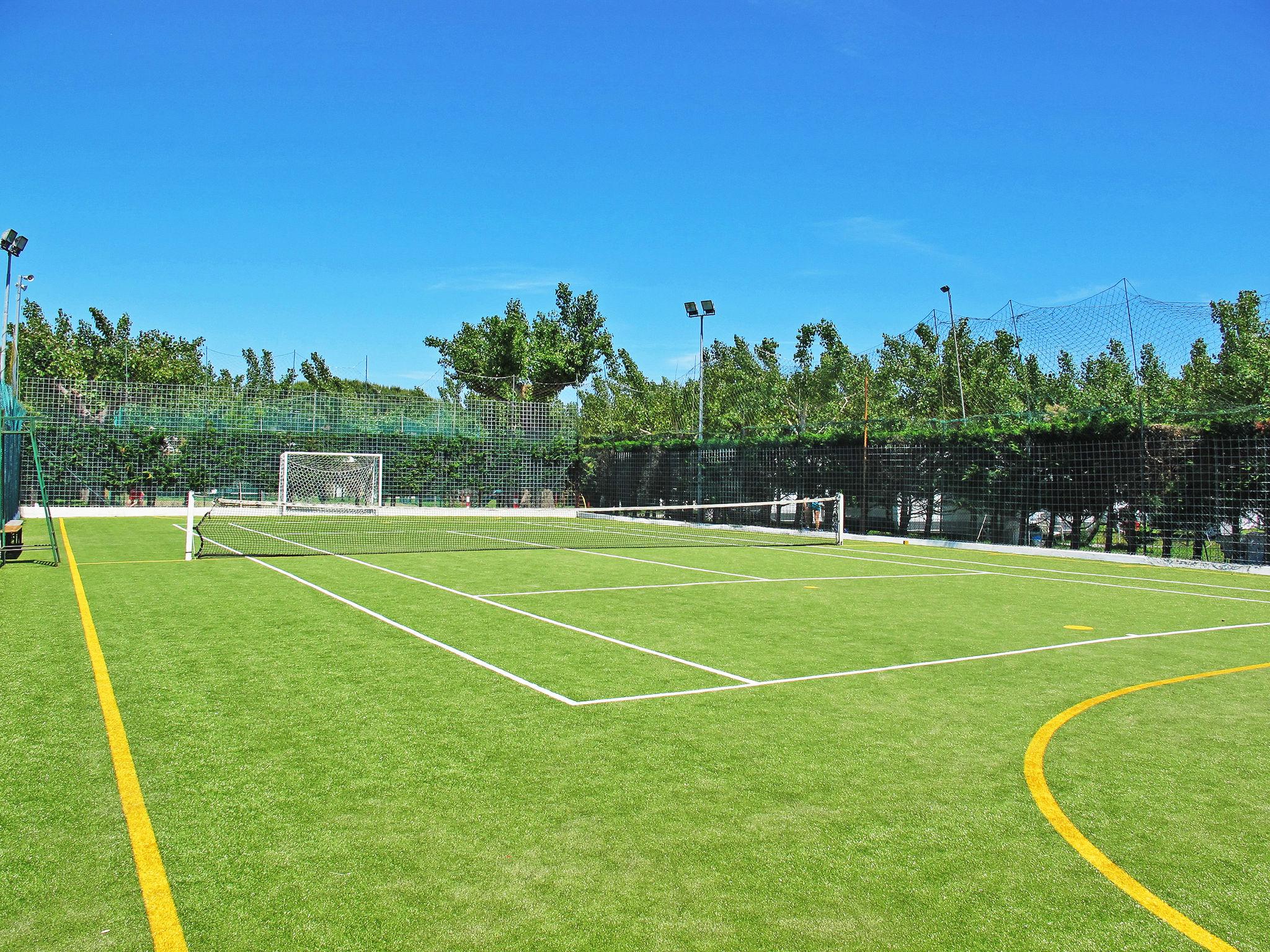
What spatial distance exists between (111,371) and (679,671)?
133 feet

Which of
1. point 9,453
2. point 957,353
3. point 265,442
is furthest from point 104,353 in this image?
point 957,353

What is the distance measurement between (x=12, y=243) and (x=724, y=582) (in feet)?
58.6

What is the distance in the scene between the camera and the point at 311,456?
103 ft

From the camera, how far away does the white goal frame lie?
29.0 m

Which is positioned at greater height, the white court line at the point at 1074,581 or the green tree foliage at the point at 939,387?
the green tree foliage at the point at 939,387

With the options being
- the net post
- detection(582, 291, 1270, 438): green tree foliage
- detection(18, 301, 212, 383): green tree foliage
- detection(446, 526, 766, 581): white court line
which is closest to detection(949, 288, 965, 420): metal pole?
detection(582, 291, 1270, 438): green tree foliage

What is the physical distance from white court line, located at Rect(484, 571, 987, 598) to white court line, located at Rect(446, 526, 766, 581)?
18.5 inches

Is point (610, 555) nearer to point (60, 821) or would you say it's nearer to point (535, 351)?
point (60, 821)

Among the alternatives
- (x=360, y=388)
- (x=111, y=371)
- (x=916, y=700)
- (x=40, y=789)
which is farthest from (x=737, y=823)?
(x=360, y=388)

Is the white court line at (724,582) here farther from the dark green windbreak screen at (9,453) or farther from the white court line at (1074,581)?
the dark green windbreak screen at (9,453)

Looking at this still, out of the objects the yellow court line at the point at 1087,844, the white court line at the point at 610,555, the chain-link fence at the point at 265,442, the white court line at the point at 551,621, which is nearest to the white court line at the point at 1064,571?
the white court line at the point at 610,555

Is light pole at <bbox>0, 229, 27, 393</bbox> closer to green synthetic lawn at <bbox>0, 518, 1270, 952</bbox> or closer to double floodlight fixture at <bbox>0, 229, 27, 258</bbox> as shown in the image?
double floodlight fixture at <bbox>0, 229, 27, 258</bbox>

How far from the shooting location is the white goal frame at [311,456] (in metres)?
29.0

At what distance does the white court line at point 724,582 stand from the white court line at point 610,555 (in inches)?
18.5
